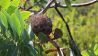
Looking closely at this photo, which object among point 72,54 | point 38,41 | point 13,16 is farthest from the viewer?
point 72,54

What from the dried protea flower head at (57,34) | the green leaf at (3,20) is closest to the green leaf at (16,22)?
the green leaf at (3,20)

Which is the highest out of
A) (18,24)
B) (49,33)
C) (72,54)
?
(18,24)

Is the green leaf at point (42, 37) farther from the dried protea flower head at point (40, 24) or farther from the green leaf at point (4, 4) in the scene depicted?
the green leaf at point (4, 4)

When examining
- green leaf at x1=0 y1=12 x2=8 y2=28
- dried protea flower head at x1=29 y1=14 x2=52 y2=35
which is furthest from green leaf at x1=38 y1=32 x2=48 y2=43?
green leaf at x1=0 y1=12 x2=8 y2=28

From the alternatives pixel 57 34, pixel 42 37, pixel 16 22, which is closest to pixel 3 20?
pixel 16 22

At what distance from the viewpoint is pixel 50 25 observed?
121cm

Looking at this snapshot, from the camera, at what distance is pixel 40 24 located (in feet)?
3.93

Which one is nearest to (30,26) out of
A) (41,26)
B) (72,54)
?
(41,26)

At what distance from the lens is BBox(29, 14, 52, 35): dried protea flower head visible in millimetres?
1171

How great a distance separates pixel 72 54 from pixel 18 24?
31 cm

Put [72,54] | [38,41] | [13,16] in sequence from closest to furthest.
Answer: [13,16]
[38,41]
[72,54]

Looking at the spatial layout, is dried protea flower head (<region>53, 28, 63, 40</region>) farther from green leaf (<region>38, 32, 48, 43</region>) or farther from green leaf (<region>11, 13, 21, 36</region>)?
green leaf (<region>11, 13, 21, 36</region>)

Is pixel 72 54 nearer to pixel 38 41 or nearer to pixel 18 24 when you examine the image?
pixel 38 41

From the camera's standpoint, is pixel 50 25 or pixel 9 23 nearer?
pixel 9 23
